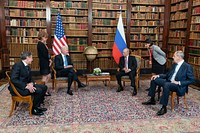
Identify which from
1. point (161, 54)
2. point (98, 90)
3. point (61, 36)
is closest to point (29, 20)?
point (61, 36)

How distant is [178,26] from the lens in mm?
6609

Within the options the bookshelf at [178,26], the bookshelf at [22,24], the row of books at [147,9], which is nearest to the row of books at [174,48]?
the bookshelf at [178,26]

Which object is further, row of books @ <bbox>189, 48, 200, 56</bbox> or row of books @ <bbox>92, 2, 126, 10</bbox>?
row of books @ <bbox>92, 2, 126, 10</bbox>

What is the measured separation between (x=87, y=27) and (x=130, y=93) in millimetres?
3120

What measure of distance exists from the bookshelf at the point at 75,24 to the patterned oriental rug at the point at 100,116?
249 cm

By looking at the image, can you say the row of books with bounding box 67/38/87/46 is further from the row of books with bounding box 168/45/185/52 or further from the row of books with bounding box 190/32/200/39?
the row of books with bounding box 190/32/200/39

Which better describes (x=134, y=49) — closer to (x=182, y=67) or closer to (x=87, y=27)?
(x=87, y=27)

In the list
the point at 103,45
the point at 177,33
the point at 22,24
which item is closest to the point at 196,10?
the point at 177,33

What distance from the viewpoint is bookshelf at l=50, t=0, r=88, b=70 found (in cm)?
652

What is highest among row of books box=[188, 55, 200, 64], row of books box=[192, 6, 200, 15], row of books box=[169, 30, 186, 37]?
row of books box=[192, 6, 200, 15]

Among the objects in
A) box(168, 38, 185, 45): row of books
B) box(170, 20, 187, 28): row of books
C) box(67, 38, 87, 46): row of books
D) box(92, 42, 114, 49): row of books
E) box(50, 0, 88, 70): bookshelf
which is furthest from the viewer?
box(92, 42, 114, 49): row of books

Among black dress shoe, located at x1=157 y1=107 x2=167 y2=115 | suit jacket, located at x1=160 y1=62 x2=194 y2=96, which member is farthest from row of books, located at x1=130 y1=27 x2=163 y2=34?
black dress shoe, located at x1=157 y1=107 x2=167 y2=115

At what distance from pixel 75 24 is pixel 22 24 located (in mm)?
1851

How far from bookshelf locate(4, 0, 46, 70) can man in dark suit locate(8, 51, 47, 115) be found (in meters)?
3.38
